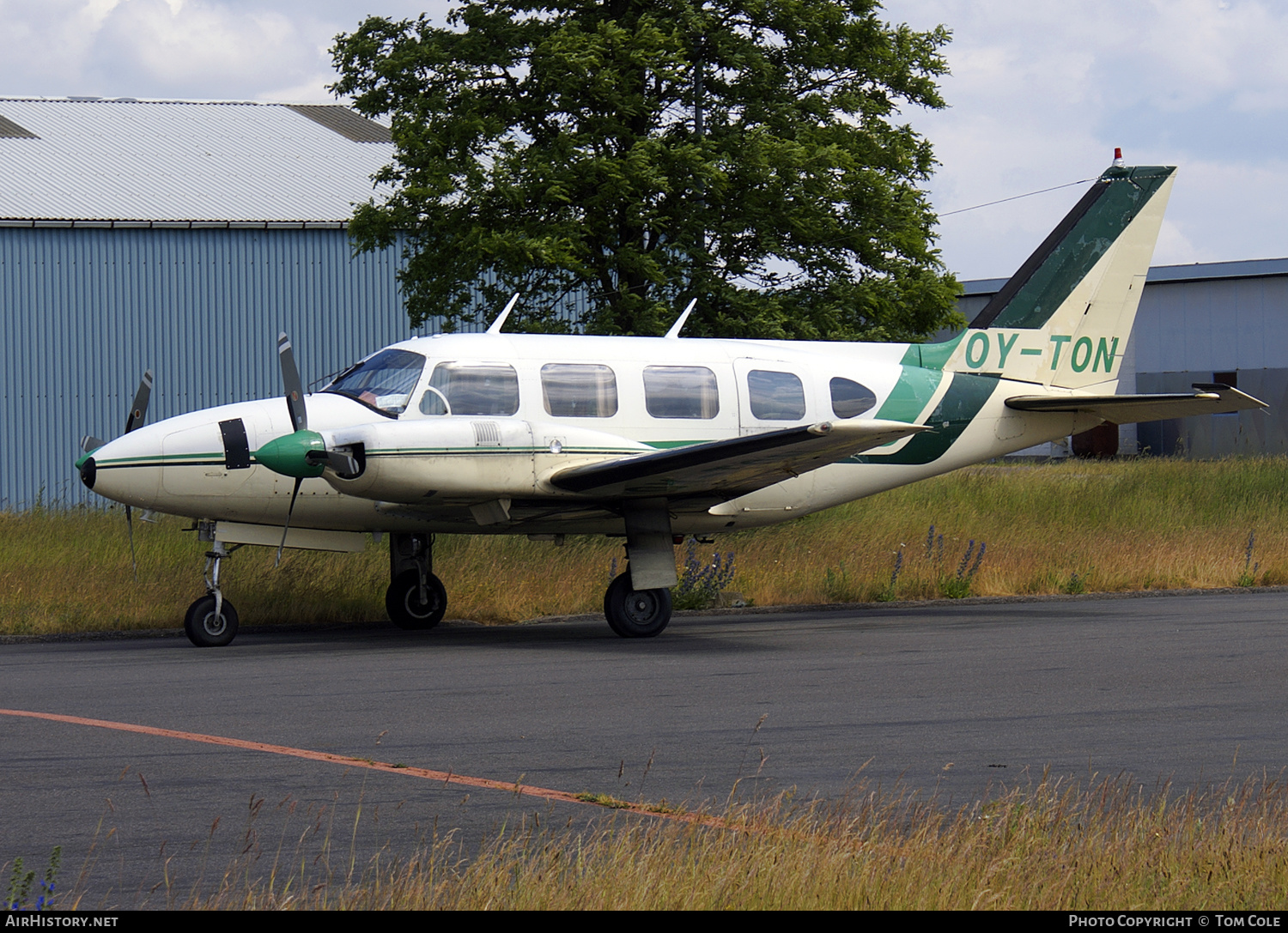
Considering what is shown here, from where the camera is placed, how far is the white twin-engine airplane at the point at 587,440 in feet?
42.8

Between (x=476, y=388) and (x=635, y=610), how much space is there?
8.57 feet

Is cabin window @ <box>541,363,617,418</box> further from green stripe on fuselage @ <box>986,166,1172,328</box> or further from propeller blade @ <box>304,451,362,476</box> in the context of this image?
green stripe on fuselage @ <box>986,166,1172,328</box>

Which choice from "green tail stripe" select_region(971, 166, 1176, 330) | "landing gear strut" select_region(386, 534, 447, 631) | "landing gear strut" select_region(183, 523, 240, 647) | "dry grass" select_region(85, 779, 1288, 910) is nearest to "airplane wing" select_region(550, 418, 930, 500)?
"landing gear strut" select_region(386, 534, 447, 631)

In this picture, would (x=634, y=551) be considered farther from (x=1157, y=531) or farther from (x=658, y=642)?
(x=1157, y=531)

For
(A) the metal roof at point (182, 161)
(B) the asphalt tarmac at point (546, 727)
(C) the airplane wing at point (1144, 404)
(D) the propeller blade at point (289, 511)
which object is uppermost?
(A) the metal roof at point (182, 161)

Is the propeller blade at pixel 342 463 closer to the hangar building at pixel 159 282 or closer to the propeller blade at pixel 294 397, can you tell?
the propeller blade at pixel 294 397

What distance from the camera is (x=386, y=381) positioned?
13.9m

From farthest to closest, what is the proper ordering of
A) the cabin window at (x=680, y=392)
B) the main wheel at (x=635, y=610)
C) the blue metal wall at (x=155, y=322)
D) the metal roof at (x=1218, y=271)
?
the metal roof at (x=1218, y=271), the blue metal wall at (x=155, y=322), the cabin window at (x=680, y=392), the main wheel at (x=635, y=610)

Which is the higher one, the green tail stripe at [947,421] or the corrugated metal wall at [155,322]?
the corrugated metal wall at [155,322]

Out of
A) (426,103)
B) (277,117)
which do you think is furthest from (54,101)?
(426,103)

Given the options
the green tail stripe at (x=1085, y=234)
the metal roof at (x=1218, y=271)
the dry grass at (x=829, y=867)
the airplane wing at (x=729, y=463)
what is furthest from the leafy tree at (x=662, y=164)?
the metal roof at (x=1218, y=271)

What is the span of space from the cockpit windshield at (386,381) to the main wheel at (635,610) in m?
2.70

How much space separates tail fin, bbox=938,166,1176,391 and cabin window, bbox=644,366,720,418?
3.97 metres

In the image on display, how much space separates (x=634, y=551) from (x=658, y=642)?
939 mm
